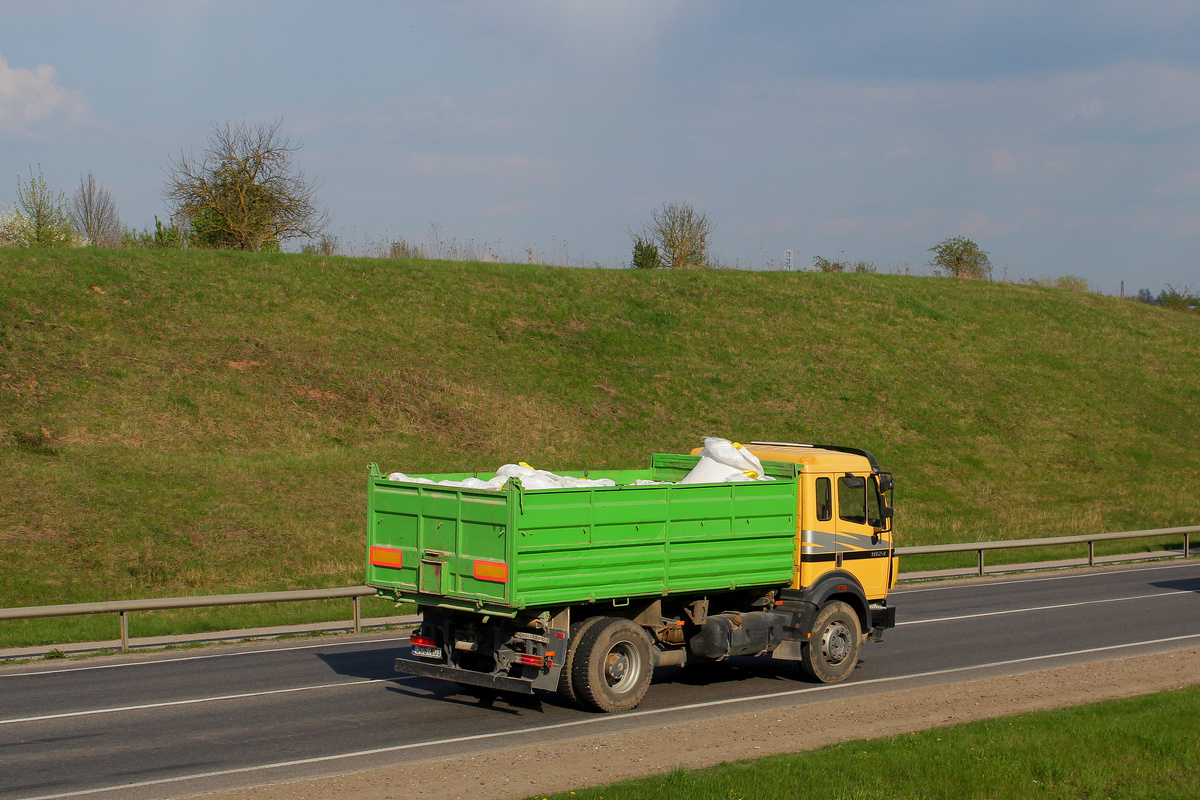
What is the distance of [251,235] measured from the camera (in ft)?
137

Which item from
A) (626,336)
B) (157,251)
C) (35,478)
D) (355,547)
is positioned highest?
(157,251)

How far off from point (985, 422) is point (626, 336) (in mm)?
15194

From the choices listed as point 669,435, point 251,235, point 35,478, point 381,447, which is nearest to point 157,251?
point 251,235

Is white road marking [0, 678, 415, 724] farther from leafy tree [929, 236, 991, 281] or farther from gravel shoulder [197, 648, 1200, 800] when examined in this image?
leafy tree [929, 236, 991, 281]

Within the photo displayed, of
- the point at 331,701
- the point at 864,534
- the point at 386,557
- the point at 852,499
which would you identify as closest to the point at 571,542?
the point at 386,557

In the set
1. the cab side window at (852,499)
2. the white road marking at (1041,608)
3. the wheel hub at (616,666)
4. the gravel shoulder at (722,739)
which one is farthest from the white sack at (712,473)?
the white road marking at (1041,608)

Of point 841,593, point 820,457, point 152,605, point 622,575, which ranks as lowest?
point 152,605

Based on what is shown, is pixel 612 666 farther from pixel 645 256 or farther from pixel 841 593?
pixel 645 256

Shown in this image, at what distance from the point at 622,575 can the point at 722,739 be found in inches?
75.0

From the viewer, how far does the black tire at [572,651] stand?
10000mm

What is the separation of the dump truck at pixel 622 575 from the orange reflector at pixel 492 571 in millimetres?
15

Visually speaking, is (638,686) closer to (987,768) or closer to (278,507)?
(987,768)

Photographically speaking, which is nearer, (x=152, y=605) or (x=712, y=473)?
(x=712, y=473)

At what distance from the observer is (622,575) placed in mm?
10094
